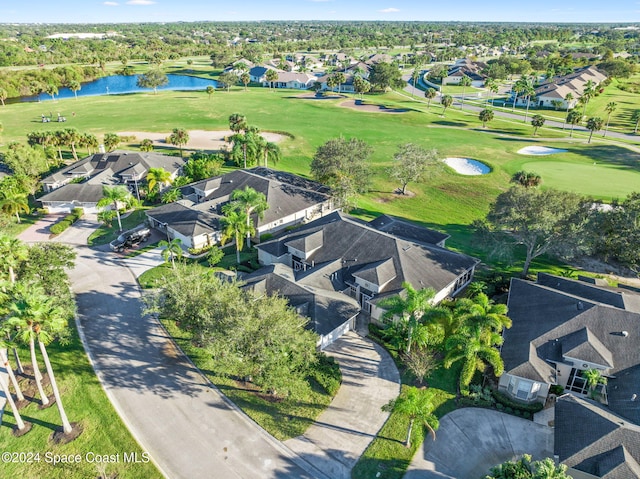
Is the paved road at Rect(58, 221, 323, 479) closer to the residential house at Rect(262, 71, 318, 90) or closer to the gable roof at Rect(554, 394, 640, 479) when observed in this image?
the gable roof at Rect(554, 394, 640, 479)

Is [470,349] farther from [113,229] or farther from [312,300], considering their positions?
[113,229]

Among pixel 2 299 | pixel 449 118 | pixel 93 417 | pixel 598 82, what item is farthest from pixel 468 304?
pixel 598 82

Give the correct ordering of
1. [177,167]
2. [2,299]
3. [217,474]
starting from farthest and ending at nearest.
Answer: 1. [177,167]
2. [2,299]
3. [217,474]

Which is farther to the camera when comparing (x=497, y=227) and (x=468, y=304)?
(x=497, y=227)

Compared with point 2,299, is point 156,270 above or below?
below

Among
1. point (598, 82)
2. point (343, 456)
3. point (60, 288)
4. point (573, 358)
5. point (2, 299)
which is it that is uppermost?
point (598, 82)

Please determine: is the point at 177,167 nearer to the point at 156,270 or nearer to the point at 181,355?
the point at 156,270
